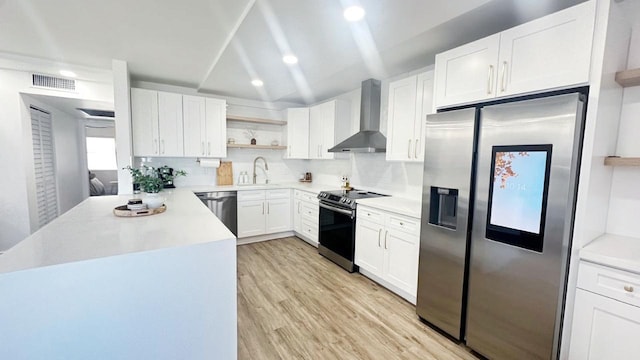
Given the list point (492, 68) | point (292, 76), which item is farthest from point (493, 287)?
point (292, 76)

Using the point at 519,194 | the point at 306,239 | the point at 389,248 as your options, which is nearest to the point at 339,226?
the point at 389,248

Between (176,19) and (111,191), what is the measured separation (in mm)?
7499

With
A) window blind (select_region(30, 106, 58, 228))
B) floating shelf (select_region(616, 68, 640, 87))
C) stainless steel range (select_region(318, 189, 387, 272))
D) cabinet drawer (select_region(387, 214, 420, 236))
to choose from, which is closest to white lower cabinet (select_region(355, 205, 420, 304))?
cabinet drawer (select_region(387, 214, 420, 236))

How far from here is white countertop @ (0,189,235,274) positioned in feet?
3.97

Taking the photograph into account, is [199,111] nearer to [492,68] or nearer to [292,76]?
[292,76]

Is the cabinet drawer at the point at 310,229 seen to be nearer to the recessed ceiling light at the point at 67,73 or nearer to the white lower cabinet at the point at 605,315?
the white lower cabinet at the point at 605,315

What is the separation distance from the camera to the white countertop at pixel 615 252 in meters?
1.33

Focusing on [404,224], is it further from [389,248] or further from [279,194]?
[279,194]

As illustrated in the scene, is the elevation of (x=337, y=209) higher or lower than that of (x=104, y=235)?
lower

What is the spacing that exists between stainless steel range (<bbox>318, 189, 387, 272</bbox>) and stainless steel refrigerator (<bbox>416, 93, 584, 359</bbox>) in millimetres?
1130

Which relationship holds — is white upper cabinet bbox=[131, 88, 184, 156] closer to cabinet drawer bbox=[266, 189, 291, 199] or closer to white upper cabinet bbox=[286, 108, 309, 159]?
cabinet drawer bbox=[266, 189, 291, 199]

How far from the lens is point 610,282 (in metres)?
1.38

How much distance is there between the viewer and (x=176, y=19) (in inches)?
83.7

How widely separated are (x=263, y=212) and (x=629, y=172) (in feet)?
13.3
